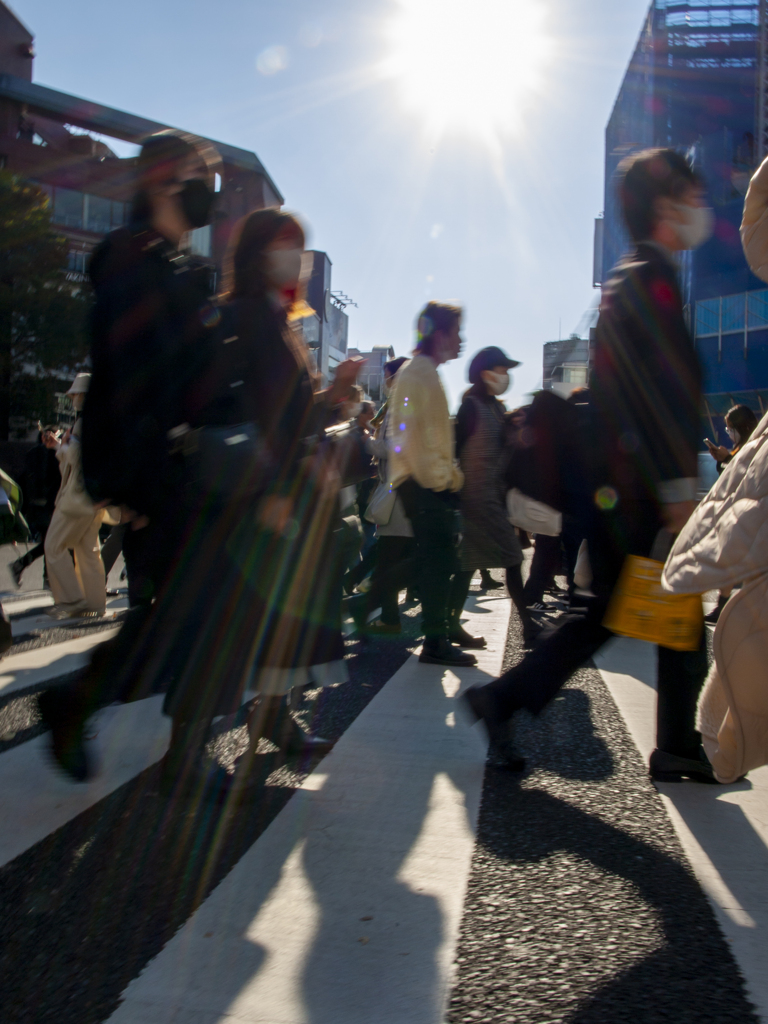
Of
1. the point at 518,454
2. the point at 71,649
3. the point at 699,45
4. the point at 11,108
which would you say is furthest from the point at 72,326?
the point at 699,45

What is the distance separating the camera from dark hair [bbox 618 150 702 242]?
274 centimetres

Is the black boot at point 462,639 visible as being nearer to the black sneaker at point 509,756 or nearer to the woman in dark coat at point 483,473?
the woman in dark coat at point 483,473

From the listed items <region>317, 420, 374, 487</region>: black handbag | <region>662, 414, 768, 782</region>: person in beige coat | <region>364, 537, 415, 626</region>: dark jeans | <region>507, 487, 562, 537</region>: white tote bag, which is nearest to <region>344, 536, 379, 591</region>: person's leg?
<region>364, 537, 415, 626</region>: dark jeans

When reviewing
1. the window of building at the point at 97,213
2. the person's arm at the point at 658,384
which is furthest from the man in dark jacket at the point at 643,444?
the window of building at the point at 97,213

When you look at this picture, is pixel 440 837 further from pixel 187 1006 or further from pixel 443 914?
pixel 187 1006

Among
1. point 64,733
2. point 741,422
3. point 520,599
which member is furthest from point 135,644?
point 741,422

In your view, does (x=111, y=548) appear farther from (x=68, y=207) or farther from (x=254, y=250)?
(x=68, y=207)

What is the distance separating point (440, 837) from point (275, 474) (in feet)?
3.57

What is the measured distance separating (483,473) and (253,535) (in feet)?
8.53

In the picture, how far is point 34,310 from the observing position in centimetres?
3036

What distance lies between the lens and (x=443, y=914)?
1854 millimetres

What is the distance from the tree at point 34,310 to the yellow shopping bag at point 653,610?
2971cm

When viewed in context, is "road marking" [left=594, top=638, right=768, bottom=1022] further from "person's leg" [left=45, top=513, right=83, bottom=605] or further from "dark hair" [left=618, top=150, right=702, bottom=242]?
"person's leg" [left=45, top=513, right=83, bottom=605]

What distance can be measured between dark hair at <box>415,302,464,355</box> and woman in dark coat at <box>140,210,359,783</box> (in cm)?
192
